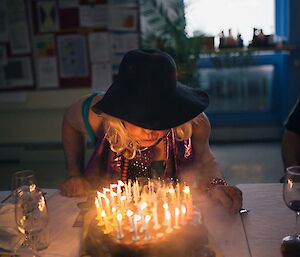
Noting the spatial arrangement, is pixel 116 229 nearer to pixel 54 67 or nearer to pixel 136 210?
pixel 136 210

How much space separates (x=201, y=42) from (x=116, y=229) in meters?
3.10

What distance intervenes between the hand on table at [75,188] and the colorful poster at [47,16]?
2705 mm

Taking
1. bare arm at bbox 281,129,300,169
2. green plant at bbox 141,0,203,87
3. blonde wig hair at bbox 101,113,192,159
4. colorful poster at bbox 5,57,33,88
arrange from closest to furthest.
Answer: blonde wig hair at bbox 101,113,192,159
bare arm at bbox 281,129,300,169
green plant at bbox 141,0,203,87
colorful poster at bbox 5,57,33,88

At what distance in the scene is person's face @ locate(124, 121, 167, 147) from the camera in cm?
127

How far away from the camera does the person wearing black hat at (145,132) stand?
3.57ft

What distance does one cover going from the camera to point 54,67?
12.8 feet

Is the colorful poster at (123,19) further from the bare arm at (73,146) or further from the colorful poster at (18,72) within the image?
the bare arm at (73,146)

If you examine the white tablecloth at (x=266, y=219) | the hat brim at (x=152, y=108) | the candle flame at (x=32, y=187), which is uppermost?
the hat brim at (x=152, y=108)

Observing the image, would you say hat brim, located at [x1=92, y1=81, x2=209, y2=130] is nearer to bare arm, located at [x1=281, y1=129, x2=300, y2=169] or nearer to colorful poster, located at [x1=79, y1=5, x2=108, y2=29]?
bare arm, located at [x1=281, y1=129, x2=300, y2=169]

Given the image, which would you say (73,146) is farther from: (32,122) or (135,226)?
(32,122)

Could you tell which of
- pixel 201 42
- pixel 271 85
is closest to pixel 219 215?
pixel 201 42

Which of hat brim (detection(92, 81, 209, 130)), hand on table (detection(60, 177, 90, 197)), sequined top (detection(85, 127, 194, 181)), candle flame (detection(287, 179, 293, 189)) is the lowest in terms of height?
hand on table (detection(60, 177, 90, 197))

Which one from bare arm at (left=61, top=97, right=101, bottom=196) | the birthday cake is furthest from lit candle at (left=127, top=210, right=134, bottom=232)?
bare arm at (left=61, top=97, right=101, bottom=196)

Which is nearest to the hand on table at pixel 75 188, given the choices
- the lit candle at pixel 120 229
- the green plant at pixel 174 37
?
the lit candle at pixel 120 229
